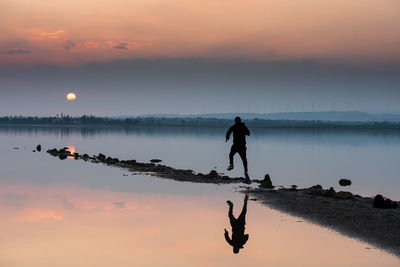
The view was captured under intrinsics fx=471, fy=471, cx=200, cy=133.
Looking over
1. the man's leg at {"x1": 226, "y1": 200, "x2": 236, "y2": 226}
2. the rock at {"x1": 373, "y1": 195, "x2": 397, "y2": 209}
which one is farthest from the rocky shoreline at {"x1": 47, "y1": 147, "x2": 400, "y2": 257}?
the man's leg at {"x1": 226, "y1": 200, "x2": 236, "y2": 226}

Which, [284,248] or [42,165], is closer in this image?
[284,248]

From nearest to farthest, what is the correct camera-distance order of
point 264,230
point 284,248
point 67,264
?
point 67,264 → point 284,248 → point 264,230

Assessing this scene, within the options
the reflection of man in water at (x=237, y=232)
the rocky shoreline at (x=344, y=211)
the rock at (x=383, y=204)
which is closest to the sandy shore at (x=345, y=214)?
the rocky shoreline at (x=344, y=211)

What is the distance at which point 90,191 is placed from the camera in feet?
72.7

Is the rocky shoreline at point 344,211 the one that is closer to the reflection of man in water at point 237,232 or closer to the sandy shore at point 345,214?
the sandy shore at point 345,214

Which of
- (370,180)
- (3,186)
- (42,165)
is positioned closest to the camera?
(3,186)

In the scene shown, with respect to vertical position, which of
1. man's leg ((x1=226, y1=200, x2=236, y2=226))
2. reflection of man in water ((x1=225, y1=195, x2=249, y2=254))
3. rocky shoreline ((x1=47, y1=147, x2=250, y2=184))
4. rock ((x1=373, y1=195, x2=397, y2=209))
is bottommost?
reflection of man in water ((x1=225, y1=195, x2=249, y2=254))

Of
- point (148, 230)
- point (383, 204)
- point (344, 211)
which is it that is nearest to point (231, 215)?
point (148, 230)

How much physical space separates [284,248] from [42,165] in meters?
28.8

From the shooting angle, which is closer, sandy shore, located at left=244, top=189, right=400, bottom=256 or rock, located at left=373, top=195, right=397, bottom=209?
sandy shore, located at left=244, top=189, right=400, bottom=256

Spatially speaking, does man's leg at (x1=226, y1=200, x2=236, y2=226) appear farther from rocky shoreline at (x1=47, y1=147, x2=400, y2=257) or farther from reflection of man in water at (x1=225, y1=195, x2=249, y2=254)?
rocky shoreline at (x1=47, y1=147, x2=400, y2=257)

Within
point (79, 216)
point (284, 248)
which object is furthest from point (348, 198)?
point (79, 216)

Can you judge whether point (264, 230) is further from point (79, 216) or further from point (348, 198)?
point (348, 198)

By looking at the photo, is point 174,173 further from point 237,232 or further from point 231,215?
point 237,232
